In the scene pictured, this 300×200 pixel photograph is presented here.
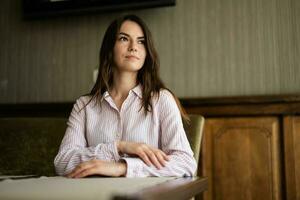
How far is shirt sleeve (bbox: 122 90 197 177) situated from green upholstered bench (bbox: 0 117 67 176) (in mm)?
558

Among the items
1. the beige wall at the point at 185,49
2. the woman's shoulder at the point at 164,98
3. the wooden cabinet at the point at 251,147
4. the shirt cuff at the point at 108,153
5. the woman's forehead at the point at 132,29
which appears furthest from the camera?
the beige wall at the point at 185,49

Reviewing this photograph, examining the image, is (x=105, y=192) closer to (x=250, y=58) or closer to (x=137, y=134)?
(x=137, y=134)

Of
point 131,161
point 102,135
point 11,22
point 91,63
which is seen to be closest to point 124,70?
point 102,135

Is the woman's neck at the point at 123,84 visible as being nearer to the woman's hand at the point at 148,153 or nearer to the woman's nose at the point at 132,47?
the woman's nose at the point at 132,47

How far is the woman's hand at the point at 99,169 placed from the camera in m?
0.98

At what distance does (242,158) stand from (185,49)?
741 mm

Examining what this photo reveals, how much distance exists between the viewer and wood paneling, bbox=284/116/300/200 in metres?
1.66

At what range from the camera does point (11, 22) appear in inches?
98.3

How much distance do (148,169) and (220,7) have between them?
1366 millimetres

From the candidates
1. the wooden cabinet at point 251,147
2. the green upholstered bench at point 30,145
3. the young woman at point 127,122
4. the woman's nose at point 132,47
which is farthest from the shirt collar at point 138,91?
the wooden cabinet at point 251,147

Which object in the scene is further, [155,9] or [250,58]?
[155,9]

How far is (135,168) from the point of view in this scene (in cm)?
101

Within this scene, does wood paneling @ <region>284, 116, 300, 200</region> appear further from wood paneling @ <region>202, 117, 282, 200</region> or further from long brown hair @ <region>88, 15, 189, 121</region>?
long brown hair @ <region>88, 15, 189, 121</region>

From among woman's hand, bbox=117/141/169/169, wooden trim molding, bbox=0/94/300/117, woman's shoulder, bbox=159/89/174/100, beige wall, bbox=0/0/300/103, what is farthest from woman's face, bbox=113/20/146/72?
beige wall, bbox=0/0/300/103
